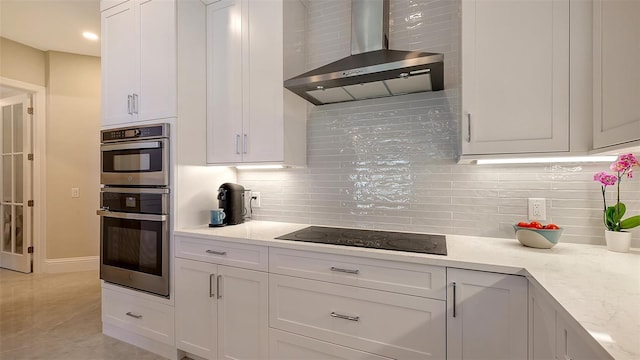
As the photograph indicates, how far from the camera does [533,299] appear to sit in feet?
3.60

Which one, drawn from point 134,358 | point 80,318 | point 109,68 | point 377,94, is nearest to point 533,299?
point 377,94

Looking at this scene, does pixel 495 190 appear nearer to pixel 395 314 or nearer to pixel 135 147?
pixel 395 314

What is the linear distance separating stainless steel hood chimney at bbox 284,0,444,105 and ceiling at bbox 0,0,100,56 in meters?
2.64

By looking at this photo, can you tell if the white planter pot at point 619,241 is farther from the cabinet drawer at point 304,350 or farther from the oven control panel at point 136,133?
the oven control panel at point 136,133

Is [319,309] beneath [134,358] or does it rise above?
above

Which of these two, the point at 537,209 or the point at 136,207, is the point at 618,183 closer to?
the point at 537,209

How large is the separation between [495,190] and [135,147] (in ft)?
8.13

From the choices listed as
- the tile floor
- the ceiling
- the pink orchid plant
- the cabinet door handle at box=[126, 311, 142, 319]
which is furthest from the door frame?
the pink orchid plant

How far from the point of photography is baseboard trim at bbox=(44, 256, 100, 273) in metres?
3.70

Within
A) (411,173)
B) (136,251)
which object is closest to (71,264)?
(136,251)

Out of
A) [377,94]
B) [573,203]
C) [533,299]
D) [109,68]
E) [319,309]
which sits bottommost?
[319,309]

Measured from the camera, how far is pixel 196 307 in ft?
6.18

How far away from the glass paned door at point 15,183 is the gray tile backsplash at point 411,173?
359cm

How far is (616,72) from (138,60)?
2.78m
